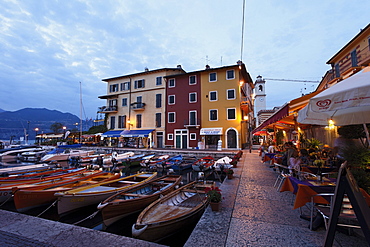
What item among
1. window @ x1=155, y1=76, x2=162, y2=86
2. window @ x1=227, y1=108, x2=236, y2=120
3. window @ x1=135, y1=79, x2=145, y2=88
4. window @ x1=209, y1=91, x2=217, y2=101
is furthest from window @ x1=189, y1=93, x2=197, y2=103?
window @ x1=135, y1=79, x2=145, y2=88

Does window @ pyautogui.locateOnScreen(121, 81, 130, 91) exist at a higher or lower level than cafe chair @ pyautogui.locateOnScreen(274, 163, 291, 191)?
higher

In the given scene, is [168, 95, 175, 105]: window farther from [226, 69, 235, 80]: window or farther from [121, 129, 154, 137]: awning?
[226, 69, 235, 80]: window

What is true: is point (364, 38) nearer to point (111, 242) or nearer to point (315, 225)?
point (315, 225)

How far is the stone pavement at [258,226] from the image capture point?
3102 mm

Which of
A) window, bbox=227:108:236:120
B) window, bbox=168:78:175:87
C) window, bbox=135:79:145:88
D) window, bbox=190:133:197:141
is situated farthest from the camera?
window, bbox=135:79:145:88

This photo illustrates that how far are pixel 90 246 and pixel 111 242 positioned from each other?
34 cm

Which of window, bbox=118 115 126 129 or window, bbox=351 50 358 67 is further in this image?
window, bbox=118 115 126 129

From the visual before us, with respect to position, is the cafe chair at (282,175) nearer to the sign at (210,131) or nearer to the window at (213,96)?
the sign at (210,131)

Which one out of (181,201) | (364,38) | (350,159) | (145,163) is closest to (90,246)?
(181,201)

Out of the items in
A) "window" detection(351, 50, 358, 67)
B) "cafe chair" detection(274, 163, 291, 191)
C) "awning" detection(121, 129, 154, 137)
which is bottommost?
"cafe chair" detection(274, 163, 291, 191)

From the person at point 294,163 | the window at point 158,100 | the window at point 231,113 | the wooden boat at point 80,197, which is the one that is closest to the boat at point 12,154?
the window at point 158,100

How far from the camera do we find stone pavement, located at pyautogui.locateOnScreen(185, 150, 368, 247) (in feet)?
10.2

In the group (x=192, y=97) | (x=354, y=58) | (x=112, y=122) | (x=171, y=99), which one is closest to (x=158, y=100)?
(x=171, y=99)

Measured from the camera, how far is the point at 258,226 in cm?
366
